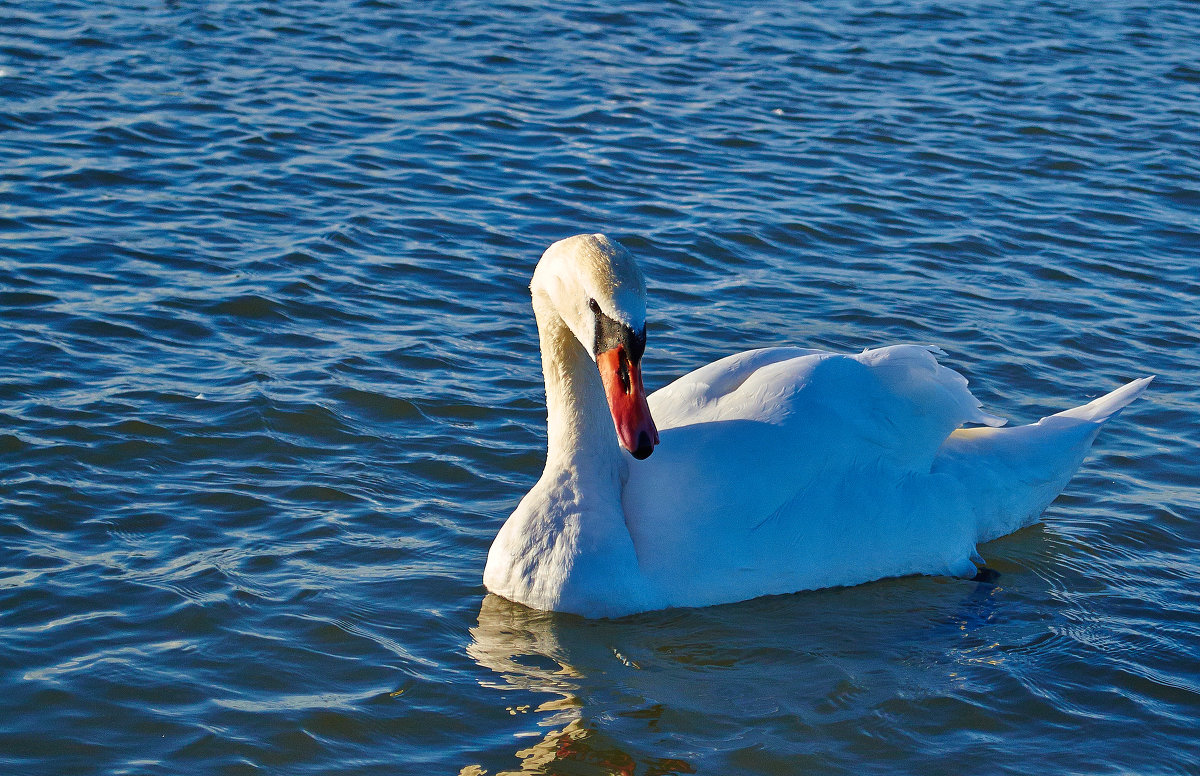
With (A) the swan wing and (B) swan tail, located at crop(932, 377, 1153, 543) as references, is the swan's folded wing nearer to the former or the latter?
(A) the swan wing

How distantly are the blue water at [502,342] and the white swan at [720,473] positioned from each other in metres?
0.17

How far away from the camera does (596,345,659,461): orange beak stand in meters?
5.08

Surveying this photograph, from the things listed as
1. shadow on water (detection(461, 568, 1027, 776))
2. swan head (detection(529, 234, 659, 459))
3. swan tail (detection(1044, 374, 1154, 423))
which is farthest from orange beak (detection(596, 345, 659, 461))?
swan tail (detection(1044, 374, 1154, 423))

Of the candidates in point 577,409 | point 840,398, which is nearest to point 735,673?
point 577,409

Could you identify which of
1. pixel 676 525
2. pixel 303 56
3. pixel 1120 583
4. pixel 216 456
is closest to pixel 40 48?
pixel 303 56

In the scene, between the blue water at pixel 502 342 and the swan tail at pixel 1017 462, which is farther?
the swan tail at pixel 1017 462

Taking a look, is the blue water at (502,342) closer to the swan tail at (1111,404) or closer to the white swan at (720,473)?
the white swan at (720,473)

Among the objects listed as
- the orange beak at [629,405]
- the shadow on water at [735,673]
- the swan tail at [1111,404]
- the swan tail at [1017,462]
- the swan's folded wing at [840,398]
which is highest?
the orange beak at [629,405]

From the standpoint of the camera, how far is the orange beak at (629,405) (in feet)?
16.7

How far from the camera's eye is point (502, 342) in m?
8.14

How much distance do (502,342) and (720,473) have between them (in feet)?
8.85

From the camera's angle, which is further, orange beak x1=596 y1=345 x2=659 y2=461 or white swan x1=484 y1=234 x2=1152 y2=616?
white swan x1=484 y1=234 x2=1152 y2=616

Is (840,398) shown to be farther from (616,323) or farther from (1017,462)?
(616,323)

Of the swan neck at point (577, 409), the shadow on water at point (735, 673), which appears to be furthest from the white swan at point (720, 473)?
the shadow on water at point (735, 673)
